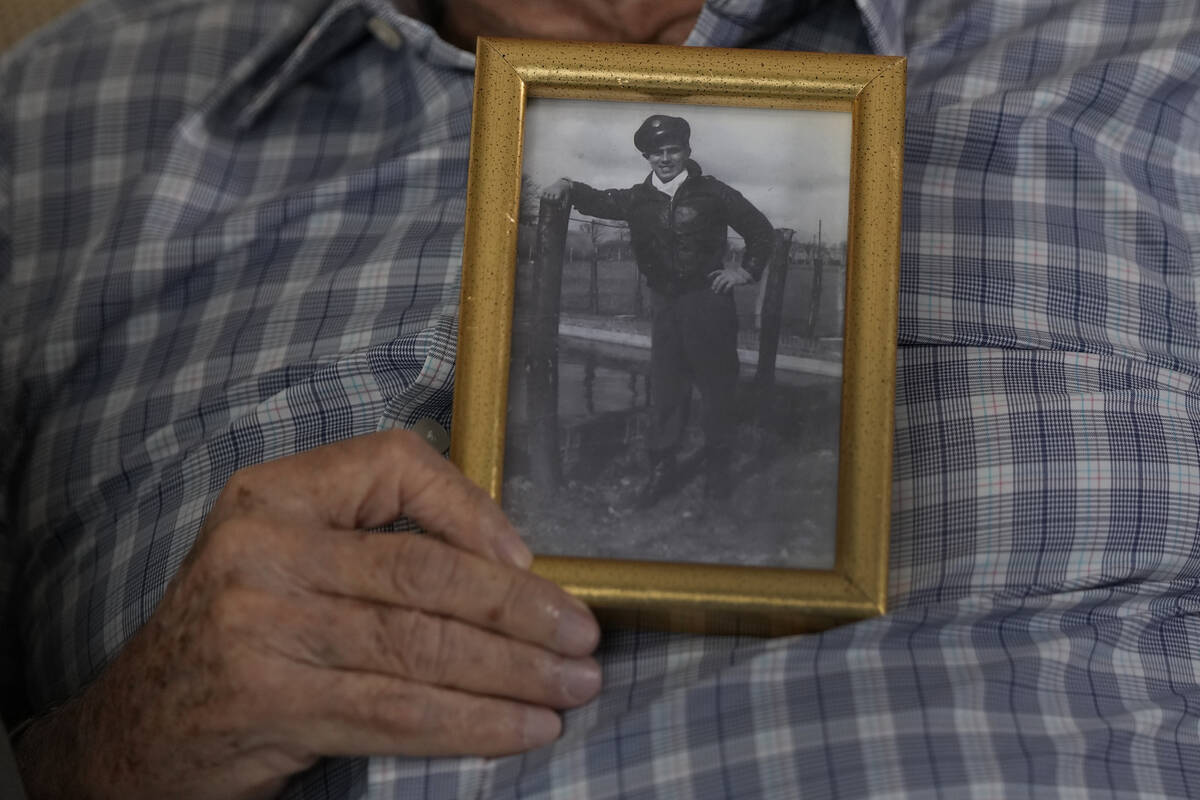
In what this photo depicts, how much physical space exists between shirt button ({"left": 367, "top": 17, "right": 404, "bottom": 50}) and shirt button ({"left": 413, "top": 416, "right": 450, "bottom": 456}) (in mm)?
442

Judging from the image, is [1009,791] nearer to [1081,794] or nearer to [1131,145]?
[1081,794]

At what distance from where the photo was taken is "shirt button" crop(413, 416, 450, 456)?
2.73 ft

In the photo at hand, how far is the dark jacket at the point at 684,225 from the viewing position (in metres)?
0.66

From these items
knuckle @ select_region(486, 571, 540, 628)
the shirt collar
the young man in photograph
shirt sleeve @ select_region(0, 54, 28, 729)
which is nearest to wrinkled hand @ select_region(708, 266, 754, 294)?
the young man in photograph

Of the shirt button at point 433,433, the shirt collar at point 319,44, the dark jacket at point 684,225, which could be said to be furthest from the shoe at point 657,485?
the shirt collar at point 319,44

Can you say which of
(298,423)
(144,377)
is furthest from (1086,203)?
(144,377)

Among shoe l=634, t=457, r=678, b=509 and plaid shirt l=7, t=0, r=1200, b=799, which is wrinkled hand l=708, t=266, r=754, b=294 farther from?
plaid shirt l=7, t=0, r=1200, b=799

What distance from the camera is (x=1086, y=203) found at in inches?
35.0

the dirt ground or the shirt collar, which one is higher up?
the shirt collar

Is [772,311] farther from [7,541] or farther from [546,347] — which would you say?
[7,541]

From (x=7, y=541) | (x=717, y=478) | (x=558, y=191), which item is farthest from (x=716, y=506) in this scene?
(x=7, y=541)

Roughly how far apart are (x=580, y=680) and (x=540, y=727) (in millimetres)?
39

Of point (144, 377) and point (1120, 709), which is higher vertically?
point (144, 377)

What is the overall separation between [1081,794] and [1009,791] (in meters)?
0.05
